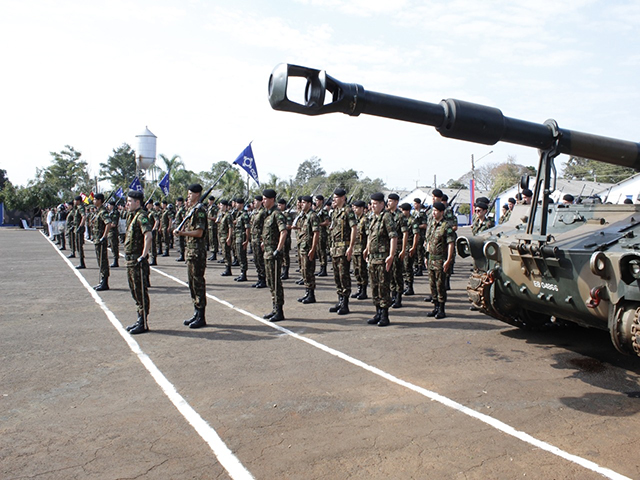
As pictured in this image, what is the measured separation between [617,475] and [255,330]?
15.6ft

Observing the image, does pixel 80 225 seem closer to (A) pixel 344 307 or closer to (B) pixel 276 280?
(B) pixel 276 280

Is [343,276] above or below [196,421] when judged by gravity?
above

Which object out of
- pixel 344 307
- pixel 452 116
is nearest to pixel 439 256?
pixel 344 307

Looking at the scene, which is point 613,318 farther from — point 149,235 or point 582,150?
point 149,235

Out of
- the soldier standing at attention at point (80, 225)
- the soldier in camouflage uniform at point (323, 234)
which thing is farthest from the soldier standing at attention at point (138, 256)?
the soldier standing at attention at point (80, 225)

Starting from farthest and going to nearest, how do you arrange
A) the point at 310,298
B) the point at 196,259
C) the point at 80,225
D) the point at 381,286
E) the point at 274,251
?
the point at 80,225 → the point at 310,298 → the point at 274,251 → the point at 381,286 → the point at 196,259

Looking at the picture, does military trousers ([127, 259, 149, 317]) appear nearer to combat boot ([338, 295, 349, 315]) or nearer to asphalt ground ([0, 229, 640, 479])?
asphalt ground ([0, 229, 640, 479])

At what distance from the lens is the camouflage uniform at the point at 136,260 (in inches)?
284

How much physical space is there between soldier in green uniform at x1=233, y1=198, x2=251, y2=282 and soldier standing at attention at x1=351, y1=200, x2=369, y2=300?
3147 mm

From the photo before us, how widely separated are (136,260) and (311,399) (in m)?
3.65

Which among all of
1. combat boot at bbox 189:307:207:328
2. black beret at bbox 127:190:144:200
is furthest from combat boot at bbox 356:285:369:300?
black beret at bbox 127:190:144:200

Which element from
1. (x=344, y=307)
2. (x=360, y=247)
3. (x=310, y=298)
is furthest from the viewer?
(x=310, y=298)

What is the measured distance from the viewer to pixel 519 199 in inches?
423

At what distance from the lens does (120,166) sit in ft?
215
